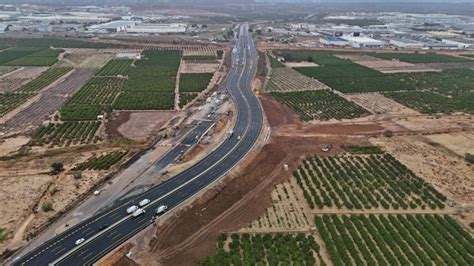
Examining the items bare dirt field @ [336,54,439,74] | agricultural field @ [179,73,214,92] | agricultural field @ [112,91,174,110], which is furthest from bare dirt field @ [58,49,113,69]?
bare dirt field @ [336,54,439,74]

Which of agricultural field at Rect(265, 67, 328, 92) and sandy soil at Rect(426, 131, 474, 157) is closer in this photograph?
sandy soil at Rect(426, 131, 474, 157)

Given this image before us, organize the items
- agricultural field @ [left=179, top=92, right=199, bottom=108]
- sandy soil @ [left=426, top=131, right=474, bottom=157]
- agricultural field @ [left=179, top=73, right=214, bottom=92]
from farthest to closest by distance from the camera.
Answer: agricultural field @ [left=179, top=73, right=214, bottom=92] < agricultural field @ [left=179, top=92, right=199, bottom=108] < sandy soil @ [left=426, top=131, right=474, bottom=157]

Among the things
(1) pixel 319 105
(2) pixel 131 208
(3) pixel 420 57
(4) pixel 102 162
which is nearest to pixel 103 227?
(2) pixel 131 208

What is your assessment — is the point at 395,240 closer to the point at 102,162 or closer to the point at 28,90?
the point at 102,162

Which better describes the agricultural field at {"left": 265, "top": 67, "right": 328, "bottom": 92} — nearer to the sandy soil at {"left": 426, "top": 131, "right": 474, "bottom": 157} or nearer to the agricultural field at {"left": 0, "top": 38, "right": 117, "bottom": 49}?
the sandy soil at {"left": 426, "top": 131, "right": 474, "bottom": 157}

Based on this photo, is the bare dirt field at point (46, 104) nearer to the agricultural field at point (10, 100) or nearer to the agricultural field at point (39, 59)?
the agricultural field at point (10, 100)

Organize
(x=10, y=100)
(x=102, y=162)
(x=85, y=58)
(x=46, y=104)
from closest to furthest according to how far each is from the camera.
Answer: (x=102, y=162), (x=46, y=104), (x=10, y=100), (x=85, y=58)
